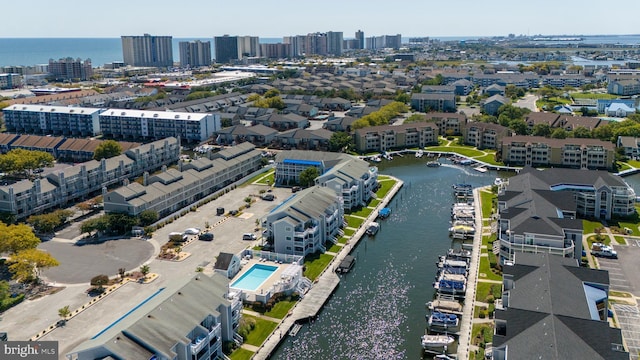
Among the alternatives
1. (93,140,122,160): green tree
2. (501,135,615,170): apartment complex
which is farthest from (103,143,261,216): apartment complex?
(501,135,615,170): apartment complex

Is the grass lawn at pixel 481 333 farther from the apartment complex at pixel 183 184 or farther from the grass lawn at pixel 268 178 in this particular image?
the grass lawn at pixel 268 178

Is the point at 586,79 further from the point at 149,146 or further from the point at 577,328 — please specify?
the point at 577,328

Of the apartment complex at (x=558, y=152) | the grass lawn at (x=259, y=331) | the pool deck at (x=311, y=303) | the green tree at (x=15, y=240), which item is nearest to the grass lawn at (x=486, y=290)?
the pool deck at (x=311, y=303)

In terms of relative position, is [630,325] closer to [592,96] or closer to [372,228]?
[372,228]

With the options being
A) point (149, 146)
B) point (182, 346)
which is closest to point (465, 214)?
point (182, 346)

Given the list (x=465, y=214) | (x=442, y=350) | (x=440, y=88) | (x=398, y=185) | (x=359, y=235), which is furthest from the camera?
(x=440, y=88)

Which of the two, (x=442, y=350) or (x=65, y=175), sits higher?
(x=65, y=175)
